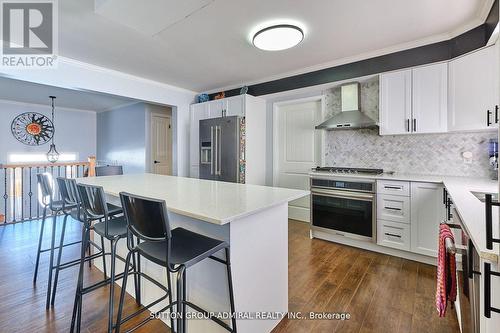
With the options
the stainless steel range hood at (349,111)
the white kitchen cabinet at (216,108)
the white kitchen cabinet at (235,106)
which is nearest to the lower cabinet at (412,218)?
the stainless steel range hood at (349,111)

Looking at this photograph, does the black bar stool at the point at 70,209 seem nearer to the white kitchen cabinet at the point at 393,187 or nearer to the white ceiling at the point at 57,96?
the white ceiling at the point at 57,96

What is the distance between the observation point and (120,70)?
11.8 ft

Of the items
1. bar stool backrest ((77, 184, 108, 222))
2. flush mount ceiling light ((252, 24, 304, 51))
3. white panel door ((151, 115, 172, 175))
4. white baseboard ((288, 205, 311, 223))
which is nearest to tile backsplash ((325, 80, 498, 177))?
white baseboard ((288, 205, 311, 223))

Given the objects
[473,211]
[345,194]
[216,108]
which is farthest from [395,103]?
[216,108]

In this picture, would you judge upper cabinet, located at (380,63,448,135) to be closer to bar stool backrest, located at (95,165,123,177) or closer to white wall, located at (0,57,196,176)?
white wall, located at (0,57,196,176)

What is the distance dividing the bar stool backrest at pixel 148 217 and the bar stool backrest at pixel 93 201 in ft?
1.21

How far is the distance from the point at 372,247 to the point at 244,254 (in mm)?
2205

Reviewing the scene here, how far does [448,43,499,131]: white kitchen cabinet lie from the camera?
7.34 ft

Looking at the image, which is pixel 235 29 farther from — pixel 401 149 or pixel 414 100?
pixel 401 149

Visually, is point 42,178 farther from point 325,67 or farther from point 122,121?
point 122,121

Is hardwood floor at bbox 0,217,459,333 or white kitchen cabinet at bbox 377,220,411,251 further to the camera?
white kitchen cabinet at bbox 377,220,411,251

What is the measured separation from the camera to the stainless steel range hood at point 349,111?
313 cm

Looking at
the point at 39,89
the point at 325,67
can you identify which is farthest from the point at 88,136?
the point at 325,67

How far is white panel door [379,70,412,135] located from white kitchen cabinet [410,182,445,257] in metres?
0.73
